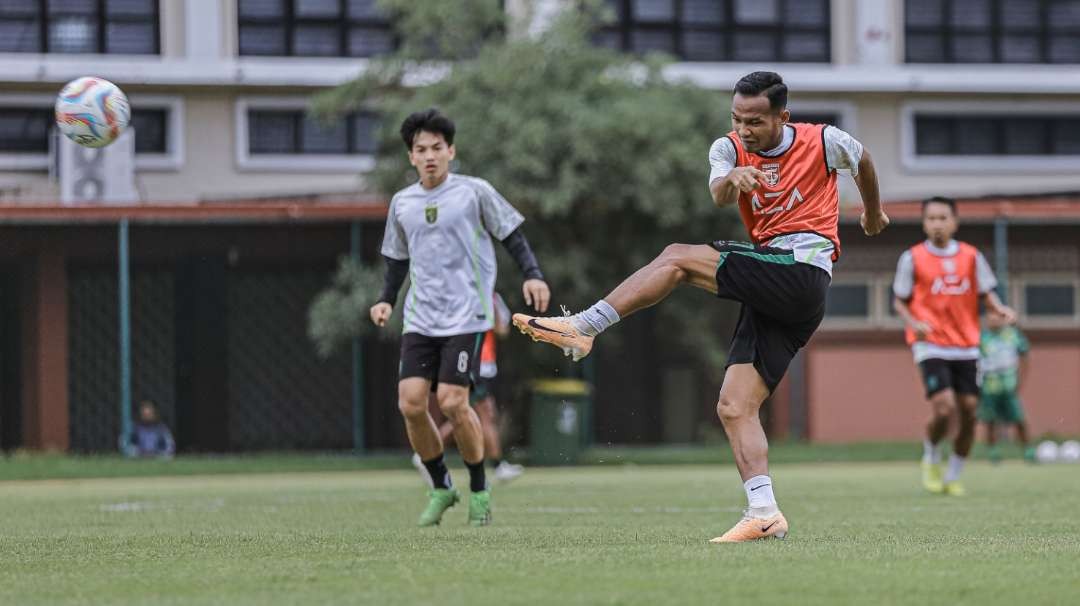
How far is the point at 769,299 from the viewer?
7648mm

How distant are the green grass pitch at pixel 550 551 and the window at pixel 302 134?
20636mm

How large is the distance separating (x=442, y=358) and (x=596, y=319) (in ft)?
9.11

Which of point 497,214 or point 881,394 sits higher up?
point 497,214

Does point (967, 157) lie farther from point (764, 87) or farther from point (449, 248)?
point (764, 87)

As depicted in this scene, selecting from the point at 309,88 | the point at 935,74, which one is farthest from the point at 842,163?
the point at 935,74

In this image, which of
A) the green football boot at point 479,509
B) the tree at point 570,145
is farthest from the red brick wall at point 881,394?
the green football boot at point 479,509

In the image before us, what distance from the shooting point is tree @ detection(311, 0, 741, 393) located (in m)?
23.5

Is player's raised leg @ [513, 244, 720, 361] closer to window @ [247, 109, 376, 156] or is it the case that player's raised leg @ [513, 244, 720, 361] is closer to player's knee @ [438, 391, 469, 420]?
player's knee @ [438, 391, 469, 420]

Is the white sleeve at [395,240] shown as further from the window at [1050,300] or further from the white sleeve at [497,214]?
the window at [1050,300]

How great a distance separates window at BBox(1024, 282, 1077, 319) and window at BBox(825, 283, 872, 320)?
8.43 feet

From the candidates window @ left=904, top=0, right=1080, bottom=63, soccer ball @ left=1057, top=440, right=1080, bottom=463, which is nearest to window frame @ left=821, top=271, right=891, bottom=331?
soccer ball @ left=1057, top=440, right=1080, bottom=463

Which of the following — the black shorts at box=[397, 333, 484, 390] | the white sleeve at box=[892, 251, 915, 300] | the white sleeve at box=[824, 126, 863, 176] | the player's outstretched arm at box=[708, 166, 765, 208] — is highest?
the white sleeve at box=[824, 126, 863, 176]

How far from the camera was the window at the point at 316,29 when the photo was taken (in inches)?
1353

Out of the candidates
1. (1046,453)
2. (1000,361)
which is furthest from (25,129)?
(1046,453)
